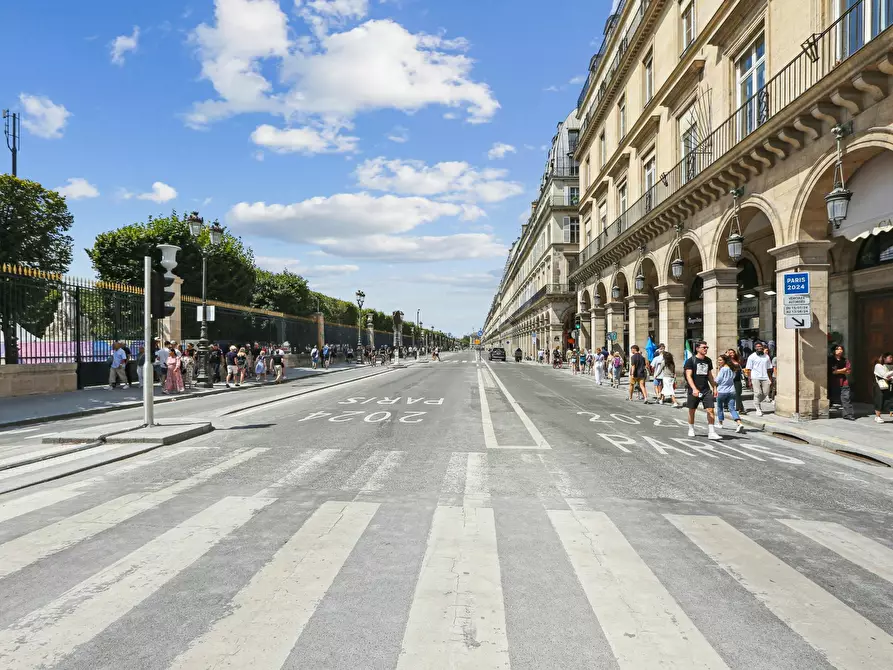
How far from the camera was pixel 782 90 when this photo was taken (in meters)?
13.5

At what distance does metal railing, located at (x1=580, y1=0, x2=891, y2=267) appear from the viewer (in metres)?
11.3

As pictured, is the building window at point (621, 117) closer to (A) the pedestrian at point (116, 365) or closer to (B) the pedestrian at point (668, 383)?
(B) the pedestrian at point (668, 383)

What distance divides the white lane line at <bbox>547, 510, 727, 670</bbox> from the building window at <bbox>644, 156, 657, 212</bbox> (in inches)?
831

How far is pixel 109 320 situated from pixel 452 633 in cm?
2200

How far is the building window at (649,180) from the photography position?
23.4m

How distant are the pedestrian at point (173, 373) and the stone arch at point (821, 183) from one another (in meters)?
19.2

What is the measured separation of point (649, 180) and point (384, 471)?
22.2m

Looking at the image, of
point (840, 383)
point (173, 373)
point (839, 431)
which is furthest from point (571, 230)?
point (839, 431)

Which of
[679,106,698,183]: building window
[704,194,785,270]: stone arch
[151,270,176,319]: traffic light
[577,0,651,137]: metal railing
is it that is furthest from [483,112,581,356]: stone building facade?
[151,270,176,319]: traffic light

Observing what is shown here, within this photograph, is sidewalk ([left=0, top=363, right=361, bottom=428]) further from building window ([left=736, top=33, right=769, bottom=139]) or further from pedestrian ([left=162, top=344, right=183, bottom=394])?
building window ([left=736, top=33, right=769, bottom=139])

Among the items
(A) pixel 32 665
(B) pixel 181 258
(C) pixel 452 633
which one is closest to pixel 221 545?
(A) pixel 32 665

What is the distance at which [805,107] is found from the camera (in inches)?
464

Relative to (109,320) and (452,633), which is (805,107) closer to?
(452,633)

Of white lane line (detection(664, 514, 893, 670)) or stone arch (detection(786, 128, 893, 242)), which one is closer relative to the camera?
white lane line (detection(664, 514, 893, 670))
